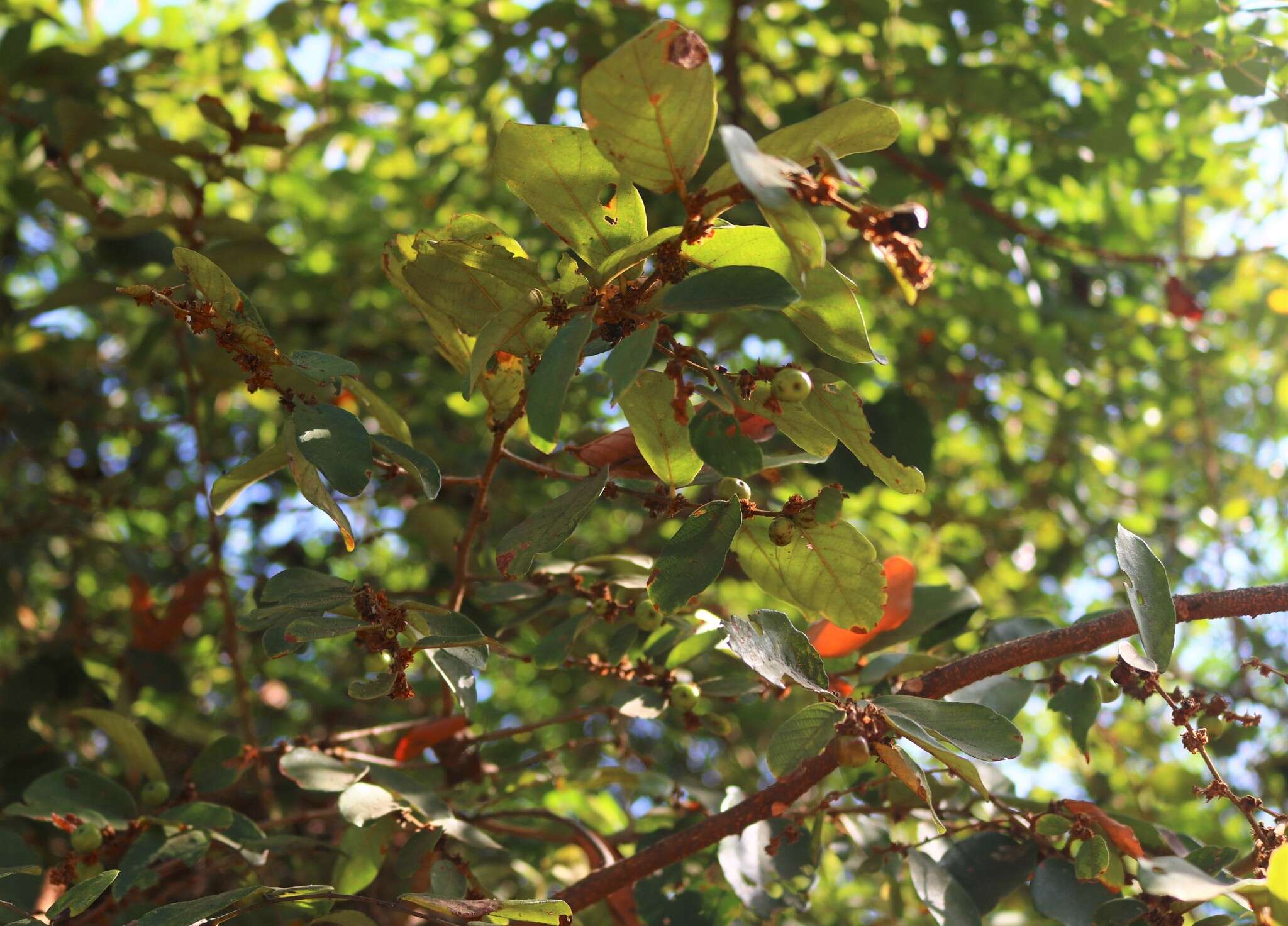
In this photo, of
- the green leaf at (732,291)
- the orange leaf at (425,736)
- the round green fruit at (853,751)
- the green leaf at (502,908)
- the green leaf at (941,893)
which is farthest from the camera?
the orange leaf at (425,736)

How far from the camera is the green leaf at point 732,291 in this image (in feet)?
2.75

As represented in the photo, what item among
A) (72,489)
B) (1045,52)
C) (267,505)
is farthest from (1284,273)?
(72,489)

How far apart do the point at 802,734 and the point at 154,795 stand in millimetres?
970

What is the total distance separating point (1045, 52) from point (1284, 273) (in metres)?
0.99

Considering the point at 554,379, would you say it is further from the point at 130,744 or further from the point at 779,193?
the point at 130,744

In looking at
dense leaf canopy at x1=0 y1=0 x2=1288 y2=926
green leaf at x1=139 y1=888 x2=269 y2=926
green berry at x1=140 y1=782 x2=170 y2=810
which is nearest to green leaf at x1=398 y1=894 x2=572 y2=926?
dense leaf canopy at x1=0 y1=0 x2=1288 y2=926

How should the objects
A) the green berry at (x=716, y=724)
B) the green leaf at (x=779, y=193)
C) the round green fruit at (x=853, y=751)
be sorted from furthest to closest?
the green berry at (x=716, y=724) → the round green fruit at (x=853, y=751) → the green leaf at (x=779, y=193)

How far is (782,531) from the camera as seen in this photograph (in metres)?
1.08

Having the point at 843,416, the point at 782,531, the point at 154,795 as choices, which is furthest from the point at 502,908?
the point at 154,795

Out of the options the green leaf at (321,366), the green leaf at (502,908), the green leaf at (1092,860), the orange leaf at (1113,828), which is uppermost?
the green leaf at (321,366)

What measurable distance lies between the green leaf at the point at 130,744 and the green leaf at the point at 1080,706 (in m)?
1.21

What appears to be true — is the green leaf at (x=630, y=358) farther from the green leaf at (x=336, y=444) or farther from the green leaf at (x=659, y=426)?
the green leaf at (x=336, y=444)

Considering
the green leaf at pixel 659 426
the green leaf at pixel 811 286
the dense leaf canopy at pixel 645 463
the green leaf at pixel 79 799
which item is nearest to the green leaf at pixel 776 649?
the dense leaf canopy at pixel 645 463

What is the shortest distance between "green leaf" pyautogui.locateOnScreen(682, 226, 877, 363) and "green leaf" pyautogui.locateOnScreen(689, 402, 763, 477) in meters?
0.11
